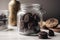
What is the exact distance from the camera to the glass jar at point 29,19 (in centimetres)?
98

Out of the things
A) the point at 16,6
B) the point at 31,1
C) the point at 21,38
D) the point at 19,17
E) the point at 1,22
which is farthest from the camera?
the point at 31,1

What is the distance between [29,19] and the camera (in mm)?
975

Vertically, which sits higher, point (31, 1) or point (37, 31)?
point (31, 1)

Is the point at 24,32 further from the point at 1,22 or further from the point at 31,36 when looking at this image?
the point at 1,22

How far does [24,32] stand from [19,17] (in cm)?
9

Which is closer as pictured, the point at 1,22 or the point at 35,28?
the point at 35,28

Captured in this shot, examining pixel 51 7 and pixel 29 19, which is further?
pixel 51 7

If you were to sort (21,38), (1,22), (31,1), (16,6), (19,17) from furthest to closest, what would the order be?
(31,1)
(16,6)
(1,22)
(19,17)
(21,38)

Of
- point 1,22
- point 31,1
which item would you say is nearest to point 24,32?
point 1,22

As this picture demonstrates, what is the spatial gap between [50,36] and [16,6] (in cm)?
43

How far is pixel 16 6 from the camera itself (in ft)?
4.25

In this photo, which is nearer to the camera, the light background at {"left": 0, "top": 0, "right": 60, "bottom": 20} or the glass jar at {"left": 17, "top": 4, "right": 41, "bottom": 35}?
the glass jar at {"left": 17, "top": 4, "right": 41, "bottom": 35}

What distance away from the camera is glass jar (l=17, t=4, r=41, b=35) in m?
0.98

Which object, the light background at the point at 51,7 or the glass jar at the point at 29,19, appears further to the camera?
the light background at the point at 51,7
